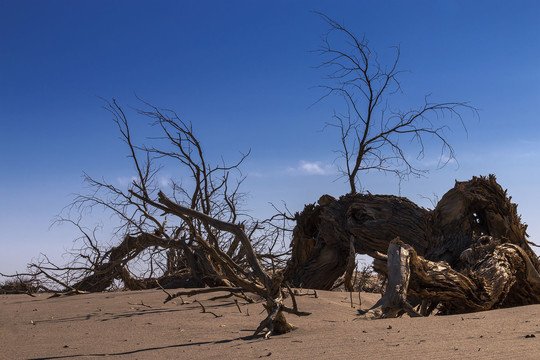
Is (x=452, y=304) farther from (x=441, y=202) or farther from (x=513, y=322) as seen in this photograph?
(x=441, y=202)

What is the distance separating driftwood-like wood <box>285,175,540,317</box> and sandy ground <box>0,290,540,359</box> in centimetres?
47

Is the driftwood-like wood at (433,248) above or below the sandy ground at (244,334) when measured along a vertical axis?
above

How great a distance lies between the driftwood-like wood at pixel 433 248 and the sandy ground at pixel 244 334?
0.47m

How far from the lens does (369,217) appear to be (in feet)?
26.8

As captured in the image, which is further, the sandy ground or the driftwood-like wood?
the driftwood-like wood

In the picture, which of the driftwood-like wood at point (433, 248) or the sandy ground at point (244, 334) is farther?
the driftwood-like wood at point (433, 248)

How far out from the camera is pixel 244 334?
3842 millimetres

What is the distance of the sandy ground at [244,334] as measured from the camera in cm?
290

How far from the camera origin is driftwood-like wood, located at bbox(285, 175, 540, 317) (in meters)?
4.68

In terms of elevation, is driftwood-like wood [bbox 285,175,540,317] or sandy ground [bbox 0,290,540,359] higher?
driftwood-like wood [bbox 285,175,540,317]

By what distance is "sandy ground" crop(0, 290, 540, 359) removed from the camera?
2.90m

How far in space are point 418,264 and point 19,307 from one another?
4.66m

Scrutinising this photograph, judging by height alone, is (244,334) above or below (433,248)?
below

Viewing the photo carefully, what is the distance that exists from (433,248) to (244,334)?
140 inches
